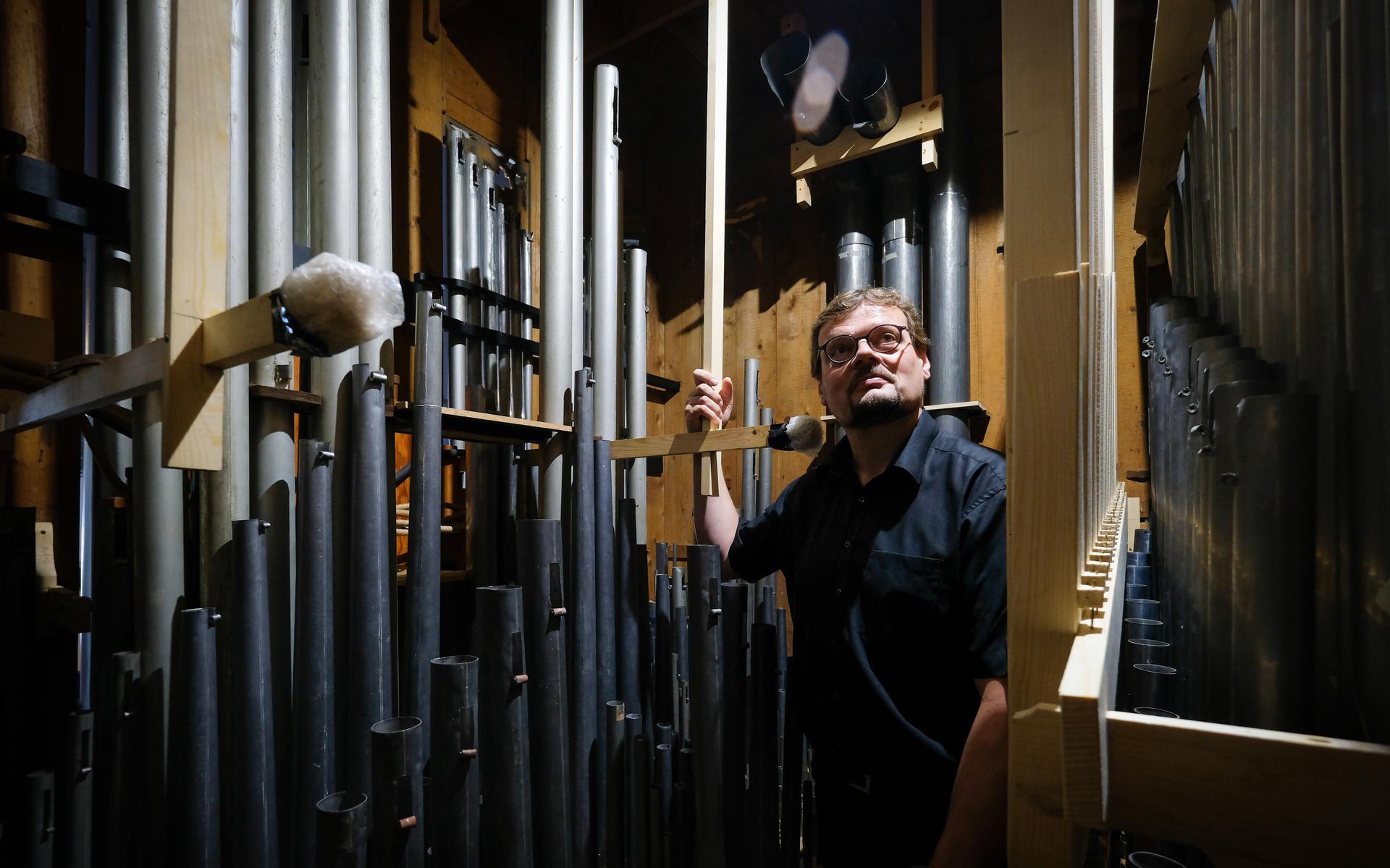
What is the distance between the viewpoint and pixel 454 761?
3.11 ft

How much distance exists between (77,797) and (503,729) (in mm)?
660

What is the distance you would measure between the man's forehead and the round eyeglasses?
0.7 inches

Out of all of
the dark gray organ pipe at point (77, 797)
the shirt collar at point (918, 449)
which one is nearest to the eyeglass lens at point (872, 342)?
the shirt collar at point (918, 449)

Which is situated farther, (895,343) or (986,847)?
(895,343)

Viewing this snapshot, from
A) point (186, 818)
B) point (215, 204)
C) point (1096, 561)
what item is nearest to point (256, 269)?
point (215, 204)

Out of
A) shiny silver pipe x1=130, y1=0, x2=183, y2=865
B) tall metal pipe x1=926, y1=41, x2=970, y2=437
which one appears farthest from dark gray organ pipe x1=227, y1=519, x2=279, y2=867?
tall metal pipe x1=926, y1=41, x2=970, y2=437

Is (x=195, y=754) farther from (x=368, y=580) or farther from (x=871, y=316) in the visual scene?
(x=871, y=316)

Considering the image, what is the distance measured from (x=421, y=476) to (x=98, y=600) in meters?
0.59

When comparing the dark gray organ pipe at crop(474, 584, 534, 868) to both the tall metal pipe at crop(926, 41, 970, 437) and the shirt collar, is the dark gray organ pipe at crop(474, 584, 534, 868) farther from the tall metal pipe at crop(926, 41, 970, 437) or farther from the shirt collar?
the tall metal pipe at crop(926, 41, 970, 437)

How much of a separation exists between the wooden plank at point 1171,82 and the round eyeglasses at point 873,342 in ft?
2.40

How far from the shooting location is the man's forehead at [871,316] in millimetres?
1468

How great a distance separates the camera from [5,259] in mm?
1633

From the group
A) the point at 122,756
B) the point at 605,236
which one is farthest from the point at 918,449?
the point at 122,756

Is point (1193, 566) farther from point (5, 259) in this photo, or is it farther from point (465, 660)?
point (5, 259)
